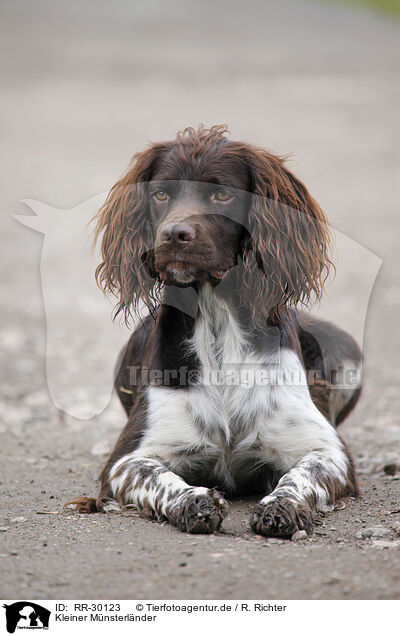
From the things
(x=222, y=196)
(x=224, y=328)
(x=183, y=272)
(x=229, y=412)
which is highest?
(x=222, y=196)

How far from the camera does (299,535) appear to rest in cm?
289

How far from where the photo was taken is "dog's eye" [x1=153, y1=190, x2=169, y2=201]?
11.6 ft

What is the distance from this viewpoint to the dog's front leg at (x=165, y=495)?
2.94 m

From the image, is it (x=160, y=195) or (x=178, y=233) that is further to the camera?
(x=160, y=195)

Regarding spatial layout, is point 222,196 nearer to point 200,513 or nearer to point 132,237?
point 132,237

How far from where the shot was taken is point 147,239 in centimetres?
371

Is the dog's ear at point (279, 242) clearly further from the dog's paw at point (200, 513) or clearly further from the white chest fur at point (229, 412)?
the dog's paw at point (200, 513)

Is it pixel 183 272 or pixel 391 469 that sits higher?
pixel 183 272

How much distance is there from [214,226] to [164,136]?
1534 millimetres

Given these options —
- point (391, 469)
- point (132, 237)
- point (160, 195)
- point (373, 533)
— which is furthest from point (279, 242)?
point (391, 469)
